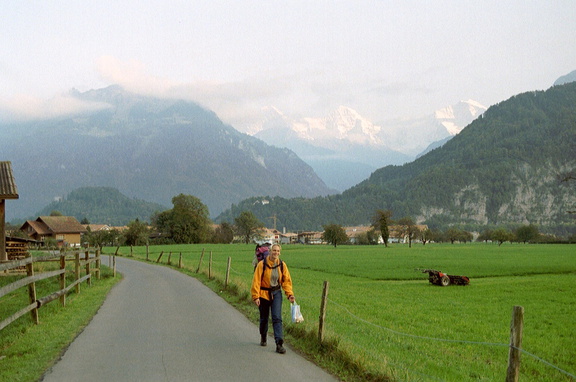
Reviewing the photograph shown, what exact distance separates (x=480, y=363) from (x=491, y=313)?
945 cm

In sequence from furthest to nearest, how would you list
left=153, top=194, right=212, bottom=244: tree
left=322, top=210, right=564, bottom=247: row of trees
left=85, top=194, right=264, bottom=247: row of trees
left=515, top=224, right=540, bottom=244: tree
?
left=515, top=224, right=540, bottom=244: tree → left=153, top=194, right=212, bottom=244: tree → left=322, top=210, right=564, bottom=247: row of trees → left=85, top=194, right=264, bottom=247: row of trees

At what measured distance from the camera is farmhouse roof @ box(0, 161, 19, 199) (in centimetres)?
2865

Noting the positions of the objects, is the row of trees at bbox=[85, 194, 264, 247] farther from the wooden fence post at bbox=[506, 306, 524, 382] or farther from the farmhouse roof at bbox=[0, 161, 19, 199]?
the wooden fence post at bbox=[506, 306, 524, 382]

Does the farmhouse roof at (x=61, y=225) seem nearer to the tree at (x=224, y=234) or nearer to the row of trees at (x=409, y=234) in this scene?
the tree at (x=224, y=234)

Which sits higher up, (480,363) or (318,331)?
(318,331)

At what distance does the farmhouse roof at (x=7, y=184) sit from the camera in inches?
1128

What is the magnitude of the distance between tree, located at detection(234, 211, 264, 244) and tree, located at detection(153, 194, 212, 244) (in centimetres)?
3146

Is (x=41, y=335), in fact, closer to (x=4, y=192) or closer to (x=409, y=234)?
(x=4, y=192)

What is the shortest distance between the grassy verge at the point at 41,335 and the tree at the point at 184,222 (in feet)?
352

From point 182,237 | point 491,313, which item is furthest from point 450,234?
point 491,313

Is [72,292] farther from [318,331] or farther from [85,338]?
[318,331]

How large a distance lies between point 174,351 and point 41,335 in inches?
145

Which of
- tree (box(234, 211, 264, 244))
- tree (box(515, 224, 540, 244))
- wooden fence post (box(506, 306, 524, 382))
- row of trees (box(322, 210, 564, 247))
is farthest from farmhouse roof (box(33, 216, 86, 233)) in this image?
tree (box(515, 224, 540, 244))

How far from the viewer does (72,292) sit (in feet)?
69.4
